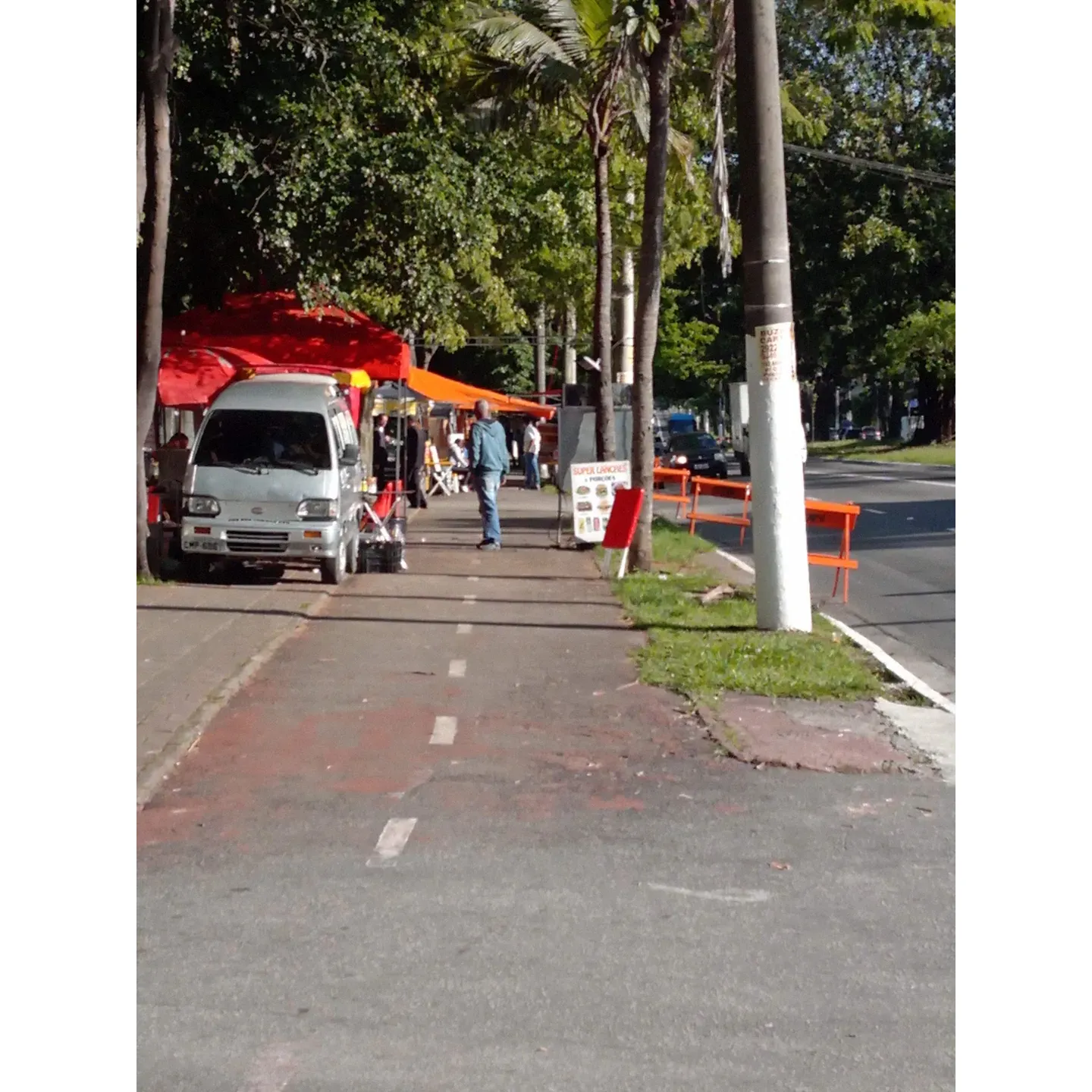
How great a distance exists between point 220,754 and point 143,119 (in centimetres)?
943

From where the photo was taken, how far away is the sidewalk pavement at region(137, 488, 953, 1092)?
4473 mm

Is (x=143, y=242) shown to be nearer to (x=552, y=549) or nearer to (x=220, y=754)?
(x=552, y=549)

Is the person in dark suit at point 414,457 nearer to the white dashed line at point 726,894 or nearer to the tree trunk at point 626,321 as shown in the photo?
the tree trunk at point 626,321

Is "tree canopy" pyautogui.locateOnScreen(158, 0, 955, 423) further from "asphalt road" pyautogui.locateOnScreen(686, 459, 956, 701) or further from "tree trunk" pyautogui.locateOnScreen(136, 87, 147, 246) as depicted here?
"asphalt road" pyautogui.locateOnScreen(686, 459, 956, 701)

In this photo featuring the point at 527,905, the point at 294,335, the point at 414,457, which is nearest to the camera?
the point at 527,905

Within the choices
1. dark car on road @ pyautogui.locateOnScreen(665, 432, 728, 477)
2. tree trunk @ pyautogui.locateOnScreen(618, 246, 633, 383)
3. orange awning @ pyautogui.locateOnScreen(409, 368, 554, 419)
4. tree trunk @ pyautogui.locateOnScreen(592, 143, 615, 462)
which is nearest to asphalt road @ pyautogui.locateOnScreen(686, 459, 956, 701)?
tree trunk @ pyautogui.locateOnScreen(592, 143, 615, 462)

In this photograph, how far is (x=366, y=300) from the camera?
2500 centimetres

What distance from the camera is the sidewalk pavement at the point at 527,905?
4.47 m

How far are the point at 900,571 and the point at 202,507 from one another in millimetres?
7532

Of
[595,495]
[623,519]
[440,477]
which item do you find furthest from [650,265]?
[440,477]

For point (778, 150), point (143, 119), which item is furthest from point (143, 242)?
point (778, 150)

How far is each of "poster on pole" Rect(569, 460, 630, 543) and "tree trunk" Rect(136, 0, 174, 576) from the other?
16.2 ft

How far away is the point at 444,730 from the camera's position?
923 centimetres

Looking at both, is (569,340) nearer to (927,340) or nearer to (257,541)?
(927,340)
